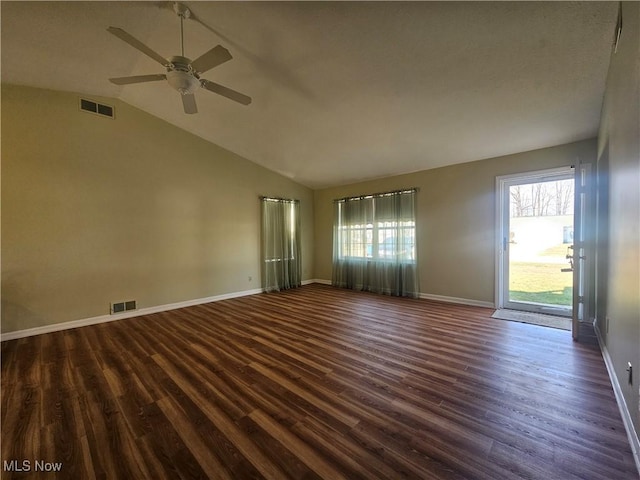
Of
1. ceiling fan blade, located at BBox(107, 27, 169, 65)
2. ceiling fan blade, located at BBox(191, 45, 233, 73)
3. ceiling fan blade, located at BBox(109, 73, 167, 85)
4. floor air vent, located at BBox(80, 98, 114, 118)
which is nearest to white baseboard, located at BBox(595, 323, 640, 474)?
ceiling fan blade, located at BBox(191, 45, 233, 73)

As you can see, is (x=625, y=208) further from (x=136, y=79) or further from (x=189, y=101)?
(x=136, y=79)

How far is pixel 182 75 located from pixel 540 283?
520cm

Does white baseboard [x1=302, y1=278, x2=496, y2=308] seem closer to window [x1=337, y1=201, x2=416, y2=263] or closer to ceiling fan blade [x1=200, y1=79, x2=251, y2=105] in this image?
window [x1=337, y1=201, x2=416, y2=263]

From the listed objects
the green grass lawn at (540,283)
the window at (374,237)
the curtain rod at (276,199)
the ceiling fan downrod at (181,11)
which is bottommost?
the green grass lawn at (540,283)

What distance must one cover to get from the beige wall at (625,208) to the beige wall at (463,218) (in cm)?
149

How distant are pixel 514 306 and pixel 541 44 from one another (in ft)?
11.3

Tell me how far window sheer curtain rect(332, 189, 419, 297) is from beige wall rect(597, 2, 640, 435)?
9.08ft

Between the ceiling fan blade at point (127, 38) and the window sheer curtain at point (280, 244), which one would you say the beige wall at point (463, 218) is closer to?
the window sheer curtain at point (280, 244)

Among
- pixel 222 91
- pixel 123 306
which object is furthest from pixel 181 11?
pixel 123 306

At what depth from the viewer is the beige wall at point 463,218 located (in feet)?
12.6

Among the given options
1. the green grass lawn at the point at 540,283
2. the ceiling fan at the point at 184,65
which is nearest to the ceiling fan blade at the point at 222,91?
the ceiling fan at the point at 184,65

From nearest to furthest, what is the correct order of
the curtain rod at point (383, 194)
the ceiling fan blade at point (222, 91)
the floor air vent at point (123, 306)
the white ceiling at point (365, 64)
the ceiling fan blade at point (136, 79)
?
the white ceiling at point (365, 64)
the ceiling fan blade at point (136, 79)
the ceiling fan blade at point (222, 91)
the floor air vent at point (123, 306)
the curtain rod at point (383, 194)

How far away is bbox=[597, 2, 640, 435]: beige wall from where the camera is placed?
1423 millimetres

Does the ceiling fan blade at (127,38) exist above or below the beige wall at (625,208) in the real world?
above
